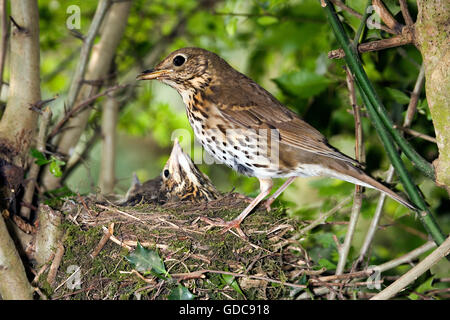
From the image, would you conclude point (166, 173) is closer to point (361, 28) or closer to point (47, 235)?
point (47, 235)

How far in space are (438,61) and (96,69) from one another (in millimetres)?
2388

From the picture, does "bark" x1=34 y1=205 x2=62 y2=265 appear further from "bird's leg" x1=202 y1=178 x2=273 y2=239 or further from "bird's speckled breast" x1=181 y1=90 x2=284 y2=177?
"bird's speckled breast" x1=181 y1=90 x2=284 y2=177

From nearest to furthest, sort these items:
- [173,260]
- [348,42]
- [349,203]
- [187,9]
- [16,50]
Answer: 1. [348,42]
2. [173,260]
3. [16,50]
4. [349,203]
5. [187,9]

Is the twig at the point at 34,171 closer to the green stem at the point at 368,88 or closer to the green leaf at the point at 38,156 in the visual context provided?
the green leaf at the point at 38,156

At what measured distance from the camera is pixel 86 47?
10.8ft

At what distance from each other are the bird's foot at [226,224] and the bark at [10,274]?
39.5 inches

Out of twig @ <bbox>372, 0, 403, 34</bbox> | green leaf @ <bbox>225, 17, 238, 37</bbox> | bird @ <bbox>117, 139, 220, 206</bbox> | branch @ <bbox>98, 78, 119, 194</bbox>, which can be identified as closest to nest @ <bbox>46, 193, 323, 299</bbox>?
bird @ <bbox>117, 139, 220, 206</bbox>

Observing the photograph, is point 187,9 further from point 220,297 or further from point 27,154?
point 220,297

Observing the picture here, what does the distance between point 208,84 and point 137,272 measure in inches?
52.7

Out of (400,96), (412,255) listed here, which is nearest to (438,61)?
(400,96)

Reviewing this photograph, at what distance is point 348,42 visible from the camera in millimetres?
2426

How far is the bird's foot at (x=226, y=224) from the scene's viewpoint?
2.80m

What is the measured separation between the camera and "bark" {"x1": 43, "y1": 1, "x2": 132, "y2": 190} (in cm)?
352
